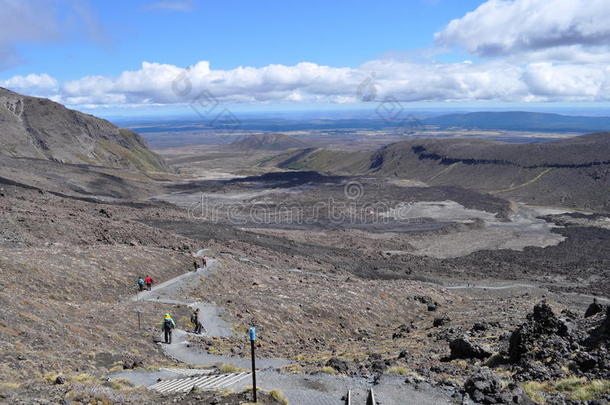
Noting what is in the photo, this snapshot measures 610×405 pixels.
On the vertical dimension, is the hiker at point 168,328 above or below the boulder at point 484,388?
below

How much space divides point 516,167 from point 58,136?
111065 mm

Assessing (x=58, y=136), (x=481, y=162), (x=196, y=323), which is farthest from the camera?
(x=481, y=162)

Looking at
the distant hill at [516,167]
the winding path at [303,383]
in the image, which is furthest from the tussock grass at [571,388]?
the distant hill at [516,167]

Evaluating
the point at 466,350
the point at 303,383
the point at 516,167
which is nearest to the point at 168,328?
the point at 303,383

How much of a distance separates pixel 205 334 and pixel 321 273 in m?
20.7

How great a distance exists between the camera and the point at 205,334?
22.2 meters

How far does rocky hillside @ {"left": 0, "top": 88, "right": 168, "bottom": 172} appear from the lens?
327 ft

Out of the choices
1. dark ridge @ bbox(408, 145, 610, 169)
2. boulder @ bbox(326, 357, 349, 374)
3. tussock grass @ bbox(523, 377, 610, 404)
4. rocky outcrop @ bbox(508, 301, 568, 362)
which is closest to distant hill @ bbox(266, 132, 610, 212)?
dark ridge @ bbox(408, 145, 610, 169)

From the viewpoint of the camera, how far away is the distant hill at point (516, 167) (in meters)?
99.8

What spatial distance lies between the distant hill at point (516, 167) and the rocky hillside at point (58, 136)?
74816 millimetres

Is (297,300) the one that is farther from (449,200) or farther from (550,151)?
(550,151)

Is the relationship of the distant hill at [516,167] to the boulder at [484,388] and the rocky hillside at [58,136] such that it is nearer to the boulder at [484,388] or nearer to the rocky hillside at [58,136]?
the rocky hillside at [58,136]

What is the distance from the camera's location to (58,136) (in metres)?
112

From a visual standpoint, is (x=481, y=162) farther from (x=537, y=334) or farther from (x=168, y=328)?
(x=168, y=328)
